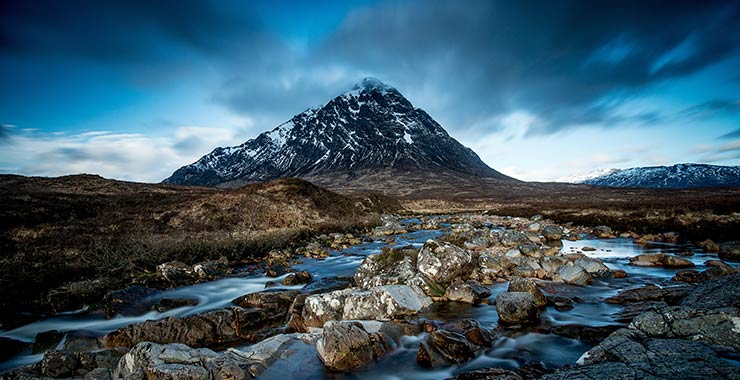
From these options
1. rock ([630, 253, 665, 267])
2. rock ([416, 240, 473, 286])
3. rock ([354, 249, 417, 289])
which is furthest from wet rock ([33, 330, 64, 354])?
rock ([630, 253, 665, 267])

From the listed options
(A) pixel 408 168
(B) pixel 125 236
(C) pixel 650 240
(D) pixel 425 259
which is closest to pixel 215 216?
(B) pixel 125 236

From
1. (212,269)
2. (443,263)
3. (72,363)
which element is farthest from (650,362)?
(212,269)

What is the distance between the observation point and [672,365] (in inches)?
189

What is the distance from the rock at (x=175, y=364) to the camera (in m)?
6.09

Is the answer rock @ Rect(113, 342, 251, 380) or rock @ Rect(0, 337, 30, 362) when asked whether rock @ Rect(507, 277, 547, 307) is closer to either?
rock @ Rect(113, 342, 251, 380)

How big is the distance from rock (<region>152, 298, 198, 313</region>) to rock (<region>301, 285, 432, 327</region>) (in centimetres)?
557

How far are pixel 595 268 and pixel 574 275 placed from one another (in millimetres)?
1744

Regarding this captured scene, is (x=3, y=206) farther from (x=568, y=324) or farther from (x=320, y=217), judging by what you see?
(x=568, y=324)

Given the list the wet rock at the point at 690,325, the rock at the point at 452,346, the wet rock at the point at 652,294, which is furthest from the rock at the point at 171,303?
the wet rock at the point at 652,294

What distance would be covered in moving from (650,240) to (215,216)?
107ft

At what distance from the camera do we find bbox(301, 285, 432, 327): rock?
9594 millimetres

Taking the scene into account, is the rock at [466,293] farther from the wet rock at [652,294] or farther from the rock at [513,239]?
the rock at [513,239]

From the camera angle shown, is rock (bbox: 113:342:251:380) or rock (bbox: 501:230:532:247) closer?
rock (bbox: 113:342:251:380)

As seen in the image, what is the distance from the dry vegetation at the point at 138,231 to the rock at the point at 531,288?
1486cm
